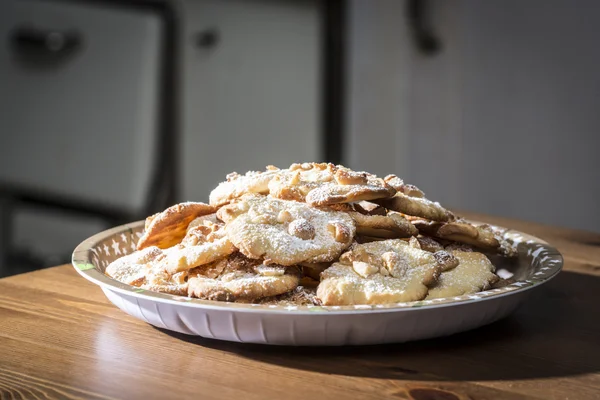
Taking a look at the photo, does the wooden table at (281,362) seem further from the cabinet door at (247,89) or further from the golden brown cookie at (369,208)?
the cabinet door at (247,89)

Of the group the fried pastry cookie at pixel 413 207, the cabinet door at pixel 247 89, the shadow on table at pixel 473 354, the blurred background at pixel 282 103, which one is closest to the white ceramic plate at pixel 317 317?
the shadow on table at pixel 473 354

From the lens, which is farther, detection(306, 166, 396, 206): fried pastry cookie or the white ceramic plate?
detection(306, 166, 396, 206): fried pastry cookie

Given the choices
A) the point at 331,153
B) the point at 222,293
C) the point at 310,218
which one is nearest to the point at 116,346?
the point at 222,293

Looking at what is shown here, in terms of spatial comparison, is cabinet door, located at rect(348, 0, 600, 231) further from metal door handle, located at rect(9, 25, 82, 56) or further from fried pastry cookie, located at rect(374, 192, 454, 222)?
fried pastry cookie, located at rect(374, 192, 454, 222)

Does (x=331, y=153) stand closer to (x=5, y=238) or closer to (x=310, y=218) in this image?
(x=5, y=238)

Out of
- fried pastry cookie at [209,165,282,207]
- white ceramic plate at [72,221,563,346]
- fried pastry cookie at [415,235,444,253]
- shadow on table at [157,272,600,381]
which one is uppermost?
fried pastry cookie at [209,165,282,207]

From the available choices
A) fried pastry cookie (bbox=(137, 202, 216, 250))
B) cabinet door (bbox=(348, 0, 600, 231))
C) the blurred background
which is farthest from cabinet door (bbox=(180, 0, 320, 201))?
fried pastry cookie (bbox=(137, 202, 216, 250))
